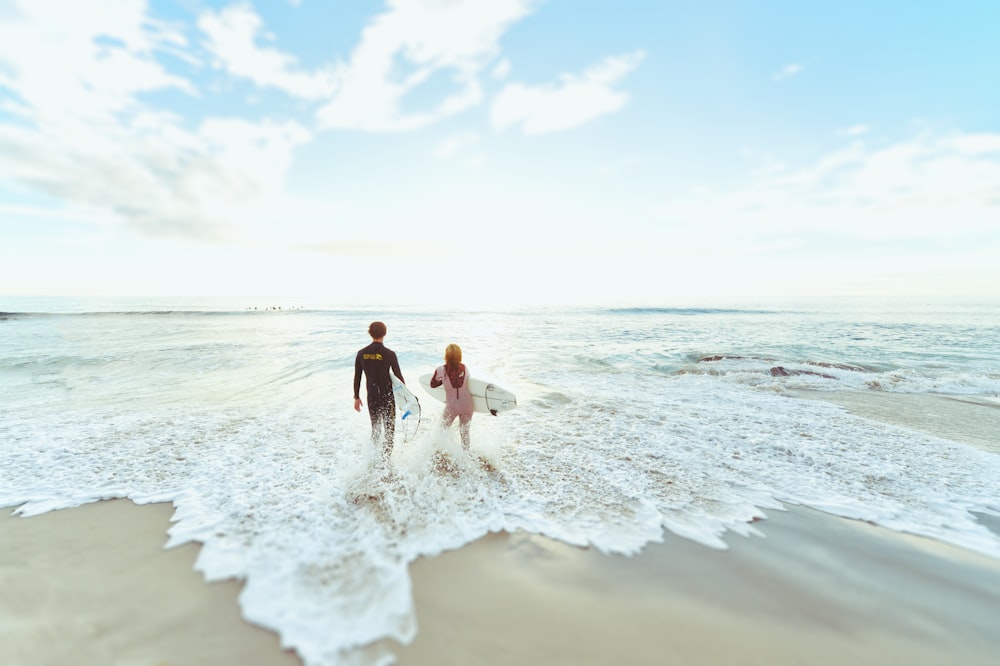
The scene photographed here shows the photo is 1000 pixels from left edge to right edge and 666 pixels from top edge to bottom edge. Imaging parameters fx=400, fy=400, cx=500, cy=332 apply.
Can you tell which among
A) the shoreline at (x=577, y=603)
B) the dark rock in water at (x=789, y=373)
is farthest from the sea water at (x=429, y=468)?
the shoreline at (x=577, y=603)

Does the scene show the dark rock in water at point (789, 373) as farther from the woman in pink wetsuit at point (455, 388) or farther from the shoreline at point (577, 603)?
the woman in pink wetsuit at point (455, 388)

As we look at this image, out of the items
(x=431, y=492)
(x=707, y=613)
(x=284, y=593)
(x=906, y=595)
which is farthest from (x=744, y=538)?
(x=284, y=593)

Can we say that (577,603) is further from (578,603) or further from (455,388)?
(455,388)

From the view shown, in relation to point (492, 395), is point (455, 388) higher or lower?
higher

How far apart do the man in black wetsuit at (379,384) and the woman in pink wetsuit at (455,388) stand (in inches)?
27.6

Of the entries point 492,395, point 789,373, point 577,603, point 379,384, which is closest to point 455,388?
point 492,395

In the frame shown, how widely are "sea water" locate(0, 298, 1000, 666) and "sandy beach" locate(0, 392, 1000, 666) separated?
271mm

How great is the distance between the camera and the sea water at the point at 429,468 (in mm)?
4160

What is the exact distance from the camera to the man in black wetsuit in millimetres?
6527

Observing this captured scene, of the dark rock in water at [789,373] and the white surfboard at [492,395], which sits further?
the dark rock in water at [789,373]

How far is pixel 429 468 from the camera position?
632 cm

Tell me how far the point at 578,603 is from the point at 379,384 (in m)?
4.37

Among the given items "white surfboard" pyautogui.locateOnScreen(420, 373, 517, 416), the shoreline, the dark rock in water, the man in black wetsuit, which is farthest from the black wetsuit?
the dark rock in water

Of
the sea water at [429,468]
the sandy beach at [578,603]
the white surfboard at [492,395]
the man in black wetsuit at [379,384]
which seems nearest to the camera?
the sandy beach at [578,603]
